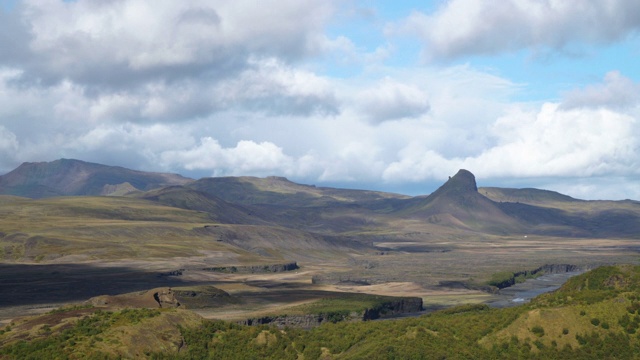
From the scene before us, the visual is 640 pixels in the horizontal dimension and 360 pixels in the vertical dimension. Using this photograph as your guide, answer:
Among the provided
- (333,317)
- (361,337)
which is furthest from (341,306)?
(361,337)

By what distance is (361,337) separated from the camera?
7744cm

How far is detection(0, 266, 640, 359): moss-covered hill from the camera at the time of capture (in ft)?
210

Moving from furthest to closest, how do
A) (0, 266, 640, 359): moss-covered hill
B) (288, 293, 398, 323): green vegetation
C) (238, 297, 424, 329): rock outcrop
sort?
1. (288, 293, 398, 323): green vegetation
2. (238, 297, 424, 329): rock outcrop
3. (0, 266, 640, 359): moss-covered hill

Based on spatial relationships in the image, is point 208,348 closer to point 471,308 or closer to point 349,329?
point 349,329

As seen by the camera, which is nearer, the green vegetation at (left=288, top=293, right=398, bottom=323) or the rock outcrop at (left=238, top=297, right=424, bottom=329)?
the rock outcrop at (left=238, top=297, right=424, bottom=329)

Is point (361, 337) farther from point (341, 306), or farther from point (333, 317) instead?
point (341, 306)

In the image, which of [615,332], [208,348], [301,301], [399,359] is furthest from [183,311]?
[301,301]

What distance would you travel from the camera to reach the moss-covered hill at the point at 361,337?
Answer: 210 feet

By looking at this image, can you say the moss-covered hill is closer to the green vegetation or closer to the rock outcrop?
the rock outcrop

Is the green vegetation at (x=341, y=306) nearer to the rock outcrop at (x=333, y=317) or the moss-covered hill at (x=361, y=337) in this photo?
the rock outcrop at (x=333, y=317)

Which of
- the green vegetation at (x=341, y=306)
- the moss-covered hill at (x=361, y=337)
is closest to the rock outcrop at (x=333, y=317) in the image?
the green vegetation at (x=341, y=306)

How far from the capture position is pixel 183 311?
7506 centimetres

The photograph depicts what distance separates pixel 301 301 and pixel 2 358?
410 feet

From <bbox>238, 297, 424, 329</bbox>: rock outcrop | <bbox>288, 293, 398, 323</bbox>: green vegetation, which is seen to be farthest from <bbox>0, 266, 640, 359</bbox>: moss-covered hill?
<bbox>288, 293, 398, 323</bbox>: green vegetation
